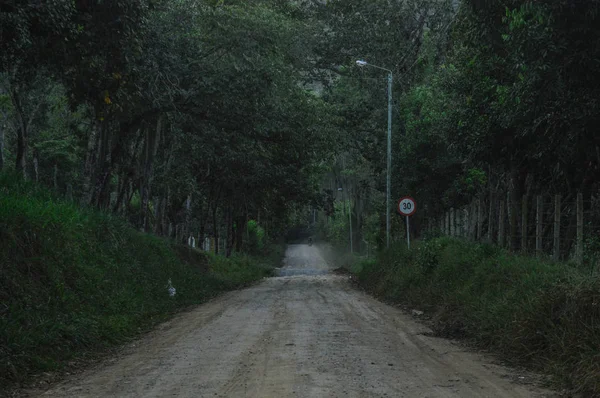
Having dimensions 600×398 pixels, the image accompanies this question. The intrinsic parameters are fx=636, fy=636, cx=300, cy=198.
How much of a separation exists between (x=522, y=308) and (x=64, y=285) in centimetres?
764

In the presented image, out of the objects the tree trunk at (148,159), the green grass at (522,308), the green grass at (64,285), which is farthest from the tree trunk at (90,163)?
the green grass at (522,308)

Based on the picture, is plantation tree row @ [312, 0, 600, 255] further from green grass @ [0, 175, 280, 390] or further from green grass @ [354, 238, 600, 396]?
green grass @ [0, 175, 280, 390]

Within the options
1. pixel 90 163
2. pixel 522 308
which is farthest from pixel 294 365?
pixel 90 163

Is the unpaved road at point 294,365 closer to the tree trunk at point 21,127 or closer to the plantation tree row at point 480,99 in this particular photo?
the plantation tree row at point 480,99

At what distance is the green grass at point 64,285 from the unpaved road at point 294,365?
2.33 feet

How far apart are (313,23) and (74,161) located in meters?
17.5

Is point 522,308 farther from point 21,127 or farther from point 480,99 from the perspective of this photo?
point 21,127

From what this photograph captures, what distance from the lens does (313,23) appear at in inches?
1238

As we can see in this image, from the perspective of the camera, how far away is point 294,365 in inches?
304

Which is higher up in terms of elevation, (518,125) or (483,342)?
(518,125)

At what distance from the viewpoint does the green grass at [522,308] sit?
782cm

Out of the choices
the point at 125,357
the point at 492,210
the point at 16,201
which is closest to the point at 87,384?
the point at 125,357

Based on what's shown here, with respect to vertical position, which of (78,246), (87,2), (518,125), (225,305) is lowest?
(225,305)

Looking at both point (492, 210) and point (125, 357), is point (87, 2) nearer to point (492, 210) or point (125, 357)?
point (125, 357)
